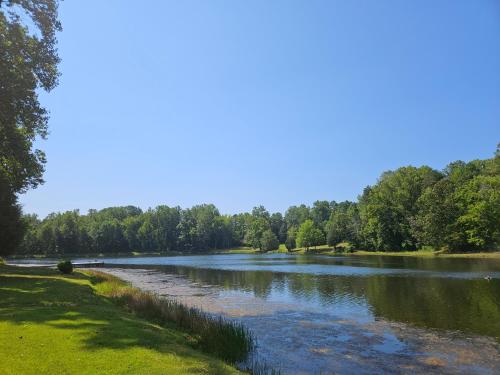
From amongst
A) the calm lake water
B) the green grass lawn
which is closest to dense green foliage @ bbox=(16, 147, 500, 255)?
the calm lake water

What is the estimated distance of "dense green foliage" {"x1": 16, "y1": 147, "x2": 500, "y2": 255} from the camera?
89.4 m

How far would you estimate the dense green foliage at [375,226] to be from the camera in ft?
293

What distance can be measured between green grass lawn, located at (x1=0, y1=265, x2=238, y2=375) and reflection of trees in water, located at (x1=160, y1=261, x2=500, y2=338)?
15474mm

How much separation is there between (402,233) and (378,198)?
15.2 meters

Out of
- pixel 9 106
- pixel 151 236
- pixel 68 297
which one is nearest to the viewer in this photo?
pixel 68 297

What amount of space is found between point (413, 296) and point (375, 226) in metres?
90.9

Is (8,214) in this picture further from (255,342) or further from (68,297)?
(255,342)

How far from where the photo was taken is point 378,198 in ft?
410

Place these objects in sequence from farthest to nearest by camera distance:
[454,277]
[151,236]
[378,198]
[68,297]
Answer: [151,236]
[378,198]
[454,277]
[68,297]

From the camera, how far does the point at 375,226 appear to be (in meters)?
119

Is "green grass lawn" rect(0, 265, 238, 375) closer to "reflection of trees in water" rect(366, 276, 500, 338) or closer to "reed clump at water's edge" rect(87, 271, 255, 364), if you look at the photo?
"reed clump at water's edge" rect(87, 271, 255, 364)

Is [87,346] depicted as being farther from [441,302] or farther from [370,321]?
[441,302]

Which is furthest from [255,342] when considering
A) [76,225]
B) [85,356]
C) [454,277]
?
[76,225]

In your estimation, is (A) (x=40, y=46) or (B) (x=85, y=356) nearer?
(B) (x=85, y=356)
